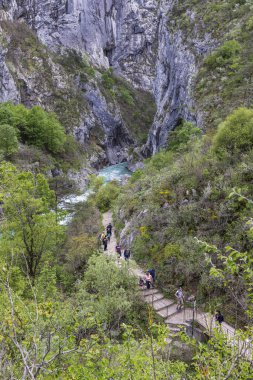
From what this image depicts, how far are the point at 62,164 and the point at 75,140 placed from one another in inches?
661

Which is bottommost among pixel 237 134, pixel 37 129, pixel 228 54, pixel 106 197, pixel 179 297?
pixel 106 197

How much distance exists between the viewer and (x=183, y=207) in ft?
55.3

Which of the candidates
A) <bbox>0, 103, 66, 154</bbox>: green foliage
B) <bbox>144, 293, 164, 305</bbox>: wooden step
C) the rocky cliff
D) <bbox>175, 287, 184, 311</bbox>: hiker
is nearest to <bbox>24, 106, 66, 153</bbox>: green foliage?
<bbox>0, 103, 66, 154</bbox>: green foliage

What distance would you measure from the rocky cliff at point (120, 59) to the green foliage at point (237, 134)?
1173cm

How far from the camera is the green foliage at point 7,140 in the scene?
43188mm

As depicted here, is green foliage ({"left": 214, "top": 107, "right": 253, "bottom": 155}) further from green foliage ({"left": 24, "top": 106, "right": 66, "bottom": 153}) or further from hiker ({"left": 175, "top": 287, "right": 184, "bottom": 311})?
green foliage ({"left": 24, "top": 106, "right": 66, "bottom": 153})

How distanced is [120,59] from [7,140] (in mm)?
74597

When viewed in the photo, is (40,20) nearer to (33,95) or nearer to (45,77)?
(45,77)

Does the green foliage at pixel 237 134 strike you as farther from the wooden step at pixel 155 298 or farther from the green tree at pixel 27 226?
the green tree at pixel 27 226

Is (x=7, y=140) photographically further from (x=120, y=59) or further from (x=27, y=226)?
(x=120, y=59)

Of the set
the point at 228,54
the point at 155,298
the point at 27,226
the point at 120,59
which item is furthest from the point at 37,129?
the point at 120,59

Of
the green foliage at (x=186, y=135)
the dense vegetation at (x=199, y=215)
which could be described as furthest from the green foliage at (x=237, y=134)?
the green foliage at (x=186, y=135)

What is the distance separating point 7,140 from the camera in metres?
43.7

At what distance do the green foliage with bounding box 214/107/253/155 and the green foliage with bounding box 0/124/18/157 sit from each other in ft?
109
